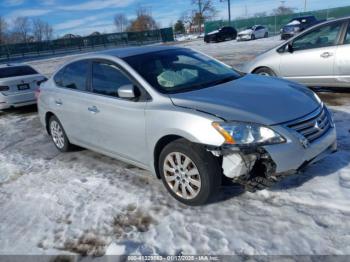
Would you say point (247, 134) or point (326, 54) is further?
point (326, 54)

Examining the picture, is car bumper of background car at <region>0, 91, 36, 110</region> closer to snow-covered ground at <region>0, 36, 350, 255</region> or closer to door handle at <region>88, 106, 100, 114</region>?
snow-covered ground at <region>0, 36, 350, 255</region>

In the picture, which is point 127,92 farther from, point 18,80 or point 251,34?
point 251,34

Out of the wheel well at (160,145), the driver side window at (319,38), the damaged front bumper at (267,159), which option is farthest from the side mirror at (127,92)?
the driver side window at (319,38)

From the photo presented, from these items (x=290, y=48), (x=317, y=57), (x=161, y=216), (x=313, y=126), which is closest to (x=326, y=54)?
(x=317, y=57)

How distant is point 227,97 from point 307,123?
2.68ft

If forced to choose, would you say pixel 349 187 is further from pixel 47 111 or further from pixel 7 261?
pixel 47 111

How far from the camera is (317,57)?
6984 millimetres

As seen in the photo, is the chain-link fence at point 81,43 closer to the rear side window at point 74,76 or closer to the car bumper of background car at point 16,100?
the car bumper of background car at point 16,100

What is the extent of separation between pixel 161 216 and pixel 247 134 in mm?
1185

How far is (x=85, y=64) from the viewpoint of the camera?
483 centimetres

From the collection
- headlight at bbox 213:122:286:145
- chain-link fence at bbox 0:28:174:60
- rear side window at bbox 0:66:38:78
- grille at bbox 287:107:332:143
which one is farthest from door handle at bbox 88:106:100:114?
chain-link fence at bbox 0:28:174:60

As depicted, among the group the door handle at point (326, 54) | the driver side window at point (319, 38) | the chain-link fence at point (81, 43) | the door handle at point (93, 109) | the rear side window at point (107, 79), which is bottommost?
the door handle at point (93, 109)

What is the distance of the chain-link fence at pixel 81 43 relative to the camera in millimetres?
43969

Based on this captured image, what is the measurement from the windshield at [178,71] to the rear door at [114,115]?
22 centimetres
